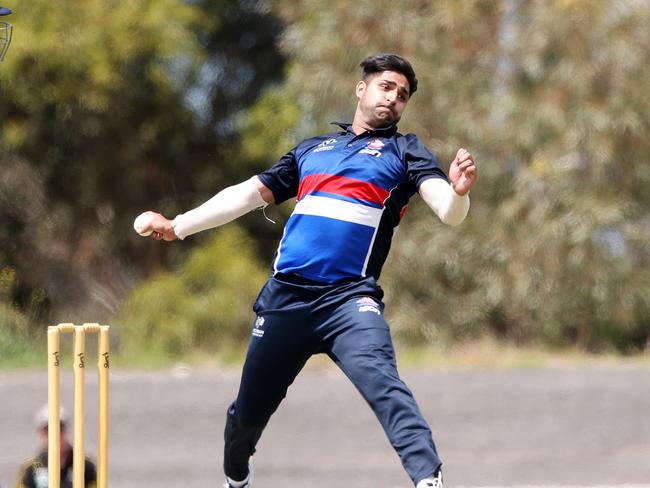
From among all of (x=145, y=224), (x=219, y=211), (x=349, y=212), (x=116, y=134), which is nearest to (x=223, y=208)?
(x=219, y=211)

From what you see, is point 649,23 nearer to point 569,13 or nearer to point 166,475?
point 569,13

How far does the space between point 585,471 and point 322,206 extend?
189 inches

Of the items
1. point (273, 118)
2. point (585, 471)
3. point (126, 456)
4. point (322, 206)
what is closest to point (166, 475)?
point (126, 456)

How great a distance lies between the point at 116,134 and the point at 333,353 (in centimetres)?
1117

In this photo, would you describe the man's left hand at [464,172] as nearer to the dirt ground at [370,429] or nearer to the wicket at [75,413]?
the wicket at [75,413]

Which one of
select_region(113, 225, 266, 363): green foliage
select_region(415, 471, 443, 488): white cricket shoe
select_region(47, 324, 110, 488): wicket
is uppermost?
select_region(113, 225, 266, 363): green foliage

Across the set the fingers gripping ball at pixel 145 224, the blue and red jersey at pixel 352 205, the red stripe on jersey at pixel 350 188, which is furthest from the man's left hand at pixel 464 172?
the fingers gripping ball at pixel 145 224

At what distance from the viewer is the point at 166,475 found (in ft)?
28.6

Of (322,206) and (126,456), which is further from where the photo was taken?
(126,456)

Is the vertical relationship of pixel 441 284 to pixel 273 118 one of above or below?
below

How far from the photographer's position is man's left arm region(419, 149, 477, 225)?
400 cm

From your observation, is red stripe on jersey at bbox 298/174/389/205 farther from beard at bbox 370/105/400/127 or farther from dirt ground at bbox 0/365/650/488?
dirt ground at bbox 0/365/650/488

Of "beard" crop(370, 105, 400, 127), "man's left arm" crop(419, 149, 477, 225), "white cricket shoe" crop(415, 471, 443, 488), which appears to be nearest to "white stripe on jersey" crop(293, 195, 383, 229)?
"man's left arm" crop(419, 149, 477, 225)

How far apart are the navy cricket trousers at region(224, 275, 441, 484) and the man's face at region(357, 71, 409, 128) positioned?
22.6 inches
